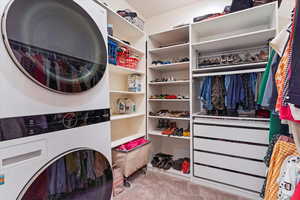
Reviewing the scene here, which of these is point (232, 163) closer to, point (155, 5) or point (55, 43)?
point (55, 43)

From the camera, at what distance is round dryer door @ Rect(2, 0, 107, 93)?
23.3 inches

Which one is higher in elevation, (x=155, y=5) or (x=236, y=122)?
(x=155, y=5)

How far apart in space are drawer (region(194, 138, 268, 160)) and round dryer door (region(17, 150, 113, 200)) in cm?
121

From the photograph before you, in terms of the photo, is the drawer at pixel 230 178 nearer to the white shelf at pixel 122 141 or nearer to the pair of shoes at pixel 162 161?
the pair of shoes at pixel 162 161

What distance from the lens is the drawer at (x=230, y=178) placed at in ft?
4.75

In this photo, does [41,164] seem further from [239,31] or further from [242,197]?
[239,31]

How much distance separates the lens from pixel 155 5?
7.18 ft

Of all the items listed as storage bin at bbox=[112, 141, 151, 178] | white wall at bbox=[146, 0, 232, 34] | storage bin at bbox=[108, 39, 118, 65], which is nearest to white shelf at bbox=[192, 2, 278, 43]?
white wall at bbox=[146, 0, 232, 34]

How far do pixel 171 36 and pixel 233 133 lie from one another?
165cm

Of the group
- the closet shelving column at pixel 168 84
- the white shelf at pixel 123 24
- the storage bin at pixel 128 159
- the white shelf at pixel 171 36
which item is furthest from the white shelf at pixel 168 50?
the storage bin at pixel 128 159

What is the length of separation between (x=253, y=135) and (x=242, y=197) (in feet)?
2.38

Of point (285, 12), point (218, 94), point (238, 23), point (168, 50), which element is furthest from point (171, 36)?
point (285, 12)

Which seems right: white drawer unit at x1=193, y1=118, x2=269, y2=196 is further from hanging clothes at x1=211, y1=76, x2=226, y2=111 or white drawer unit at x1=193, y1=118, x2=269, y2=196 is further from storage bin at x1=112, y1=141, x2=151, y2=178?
storage bin at x1=112, y1=141, x2=151, y2=178

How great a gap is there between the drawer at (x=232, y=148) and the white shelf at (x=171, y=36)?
5.15 feet
